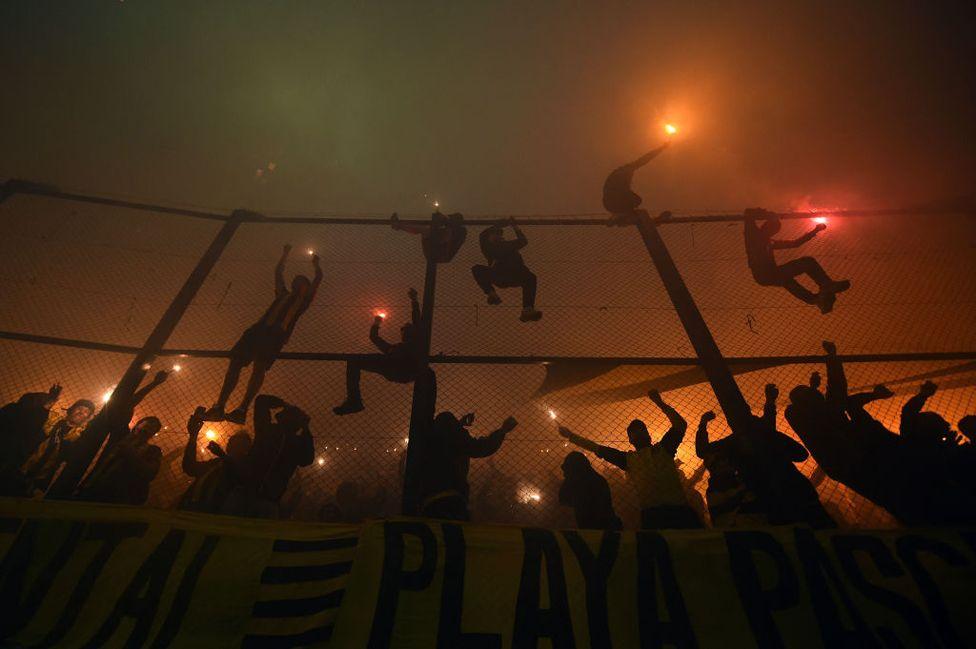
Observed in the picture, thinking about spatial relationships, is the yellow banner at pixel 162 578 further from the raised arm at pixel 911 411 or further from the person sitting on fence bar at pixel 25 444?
the raised arm at pixel 911 411

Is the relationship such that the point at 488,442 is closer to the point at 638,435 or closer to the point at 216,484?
the point at 638,435

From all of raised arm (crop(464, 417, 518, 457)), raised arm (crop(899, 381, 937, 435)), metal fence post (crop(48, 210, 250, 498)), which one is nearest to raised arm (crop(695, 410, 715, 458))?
raised arm (crop(899, 381, 937, 435))

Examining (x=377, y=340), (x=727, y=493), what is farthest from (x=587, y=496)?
(x=377, y=340)

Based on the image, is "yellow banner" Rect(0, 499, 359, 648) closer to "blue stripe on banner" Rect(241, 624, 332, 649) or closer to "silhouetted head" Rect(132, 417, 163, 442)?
"blue stripe on banner" Rect(241, 624, 332, 649)

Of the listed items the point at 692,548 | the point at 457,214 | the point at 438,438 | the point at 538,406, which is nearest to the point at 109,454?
the point at 438,438

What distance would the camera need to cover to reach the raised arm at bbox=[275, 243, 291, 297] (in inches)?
257

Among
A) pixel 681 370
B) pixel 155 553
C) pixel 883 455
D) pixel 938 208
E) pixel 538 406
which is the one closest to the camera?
pixel 155 553

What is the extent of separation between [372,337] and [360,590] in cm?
355

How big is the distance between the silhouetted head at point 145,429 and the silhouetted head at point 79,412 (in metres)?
2.36

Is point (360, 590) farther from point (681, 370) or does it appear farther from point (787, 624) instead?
point (681, 370)

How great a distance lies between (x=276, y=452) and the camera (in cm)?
517

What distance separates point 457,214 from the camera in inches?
252

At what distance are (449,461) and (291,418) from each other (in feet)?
7.58

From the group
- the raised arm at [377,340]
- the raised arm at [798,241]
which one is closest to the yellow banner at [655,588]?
the raised arm at [377,340]
